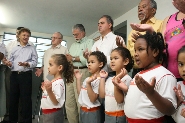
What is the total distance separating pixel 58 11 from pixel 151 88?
4392mm

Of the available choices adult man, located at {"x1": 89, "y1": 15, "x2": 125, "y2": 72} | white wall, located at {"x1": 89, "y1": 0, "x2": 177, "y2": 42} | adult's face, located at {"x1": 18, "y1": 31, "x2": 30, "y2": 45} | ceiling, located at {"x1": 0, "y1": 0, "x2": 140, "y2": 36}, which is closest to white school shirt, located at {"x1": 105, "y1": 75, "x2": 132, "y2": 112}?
adult man, located at {"x1": 89, "y1": 15, "x2": 125, "y2": 72}

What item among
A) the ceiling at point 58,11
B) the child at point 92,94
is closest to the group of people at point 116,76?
the child at point 92,94

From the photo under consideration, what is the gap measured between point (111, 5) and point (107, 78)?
300cm

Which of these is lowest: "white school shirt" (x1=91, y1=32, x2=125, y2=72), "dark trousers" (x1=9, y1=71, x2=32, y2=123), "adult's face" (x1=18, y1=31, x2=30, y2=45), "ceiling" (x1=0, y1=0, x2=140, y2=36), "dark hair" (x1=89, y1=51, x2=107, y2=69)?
"dark trousers" (x1=9, y1=71, x2=32, y2=123)

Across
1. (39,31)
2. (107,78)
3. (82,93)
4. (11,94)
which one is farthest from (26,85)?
(39,31)

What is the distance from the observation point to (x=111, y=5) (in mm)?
4352

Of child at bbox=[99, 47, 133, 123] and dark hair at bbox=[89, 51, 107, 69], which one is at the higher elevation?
dark hair at bbox=[89, 51, 107, 69]

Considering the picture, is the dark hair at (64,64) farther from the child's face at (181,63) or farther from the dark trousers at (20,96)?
the child's face at (181,63)

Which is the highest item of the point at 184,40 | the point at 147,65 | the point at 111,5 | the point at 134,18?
the point at 111,5

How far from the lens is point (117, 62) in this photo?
5.14 feet

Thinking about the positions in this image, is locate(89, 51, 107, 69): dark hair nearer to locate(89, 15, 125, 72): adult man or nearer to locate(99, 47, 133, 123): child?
locate(89, 15, 125, 72): adult man

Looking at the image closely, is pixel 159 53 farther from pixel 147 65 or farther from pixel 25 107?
pixel 25 107

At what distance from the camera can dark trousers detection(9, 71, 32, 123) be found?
275cm

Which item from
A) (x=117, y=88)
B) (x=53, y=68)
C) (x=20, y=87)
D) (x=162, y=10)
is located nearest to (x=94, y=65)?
(x=53, y=68)
